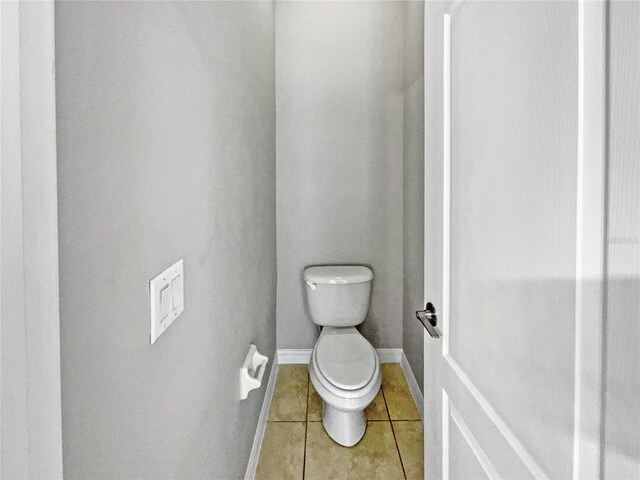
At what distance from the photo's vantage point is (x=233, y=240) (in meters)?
1.42

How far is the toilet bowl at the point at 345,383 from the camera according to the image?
1.89m

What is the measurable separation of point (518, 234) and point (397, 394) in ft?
6.19

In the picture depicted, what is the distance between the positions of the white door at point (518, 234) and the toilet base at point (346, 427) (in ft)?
2.80

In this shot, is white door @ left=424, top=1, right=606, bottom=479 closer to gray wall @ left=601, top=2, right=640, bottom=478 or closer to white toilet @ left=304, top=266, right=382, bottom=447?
gray wall @ left=601, top=2, right=640, bottom=478

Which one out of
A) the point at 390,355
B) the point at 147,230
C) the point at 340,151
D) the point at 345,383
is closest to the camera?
the point at 147,230

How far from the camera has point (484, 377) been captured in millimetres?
917

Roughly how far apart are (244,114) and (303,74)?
1199mm

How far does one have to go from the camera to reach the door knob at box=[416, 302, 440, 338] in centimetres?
118

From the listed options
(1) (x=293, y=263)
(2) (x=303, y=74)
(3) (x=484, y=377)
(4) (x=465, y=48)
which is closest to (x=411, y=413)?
(1) (x=293, y=263)

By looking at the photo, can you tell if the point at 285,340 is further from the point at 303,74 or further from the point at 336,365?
the point at 303,74

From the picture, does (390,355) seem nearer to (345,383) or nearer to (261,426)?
(345,383)

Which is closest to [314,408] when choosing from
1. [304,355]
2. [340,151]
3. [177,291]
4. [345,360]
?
[345,360]

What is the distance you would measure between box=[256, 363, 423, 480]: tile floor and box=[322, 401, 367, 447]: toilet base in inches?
1.1

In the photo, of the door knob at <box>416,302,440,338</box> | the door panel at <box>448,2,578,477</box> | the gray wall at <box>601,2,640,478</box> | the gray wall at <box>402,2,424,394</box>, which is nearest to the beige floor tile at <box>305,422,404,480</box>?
the gray wall at <box>402,2,424,394</box>
